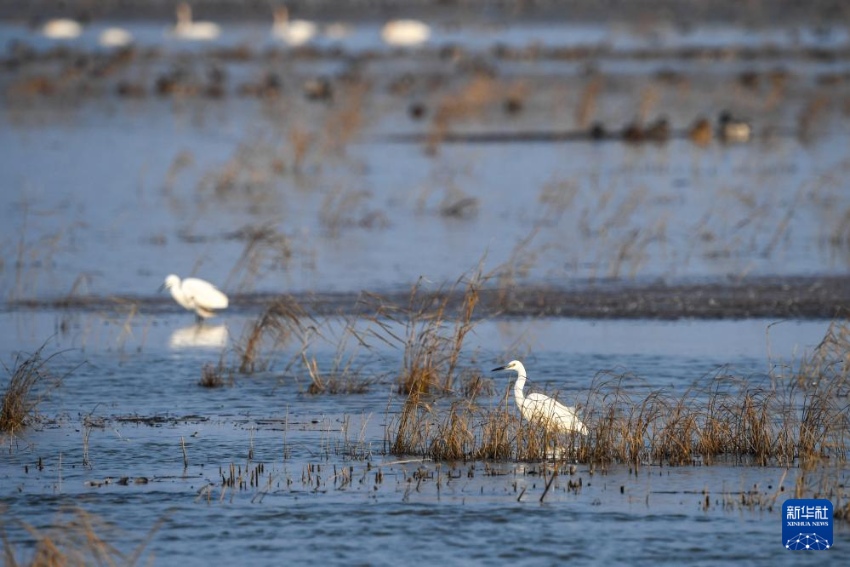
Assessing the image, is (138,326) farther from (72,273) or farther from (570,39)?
(570,39)

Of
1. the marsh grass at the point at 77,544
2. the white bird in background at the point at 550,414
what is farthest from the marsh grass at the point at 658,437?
the marsh grass at the point at 77,544

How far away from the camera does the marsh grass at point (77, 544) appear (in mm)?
6844

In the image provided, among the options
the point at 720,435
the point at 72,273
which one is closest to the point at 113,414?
the point at 720,435

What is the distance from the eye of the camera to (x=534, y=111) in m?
35.8

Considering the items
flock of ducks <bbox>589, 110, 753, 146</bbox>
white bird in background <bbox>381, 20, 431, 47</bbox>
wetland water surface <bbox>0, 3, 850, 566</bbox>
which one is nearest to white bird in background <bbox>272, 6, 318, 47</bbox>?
white bird in background <bbox>381, 20, 431, 47</bbox>

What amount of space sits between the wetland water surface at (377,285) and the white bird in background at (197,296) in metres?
0.24

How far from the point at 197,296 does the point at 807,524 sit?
7441 mm

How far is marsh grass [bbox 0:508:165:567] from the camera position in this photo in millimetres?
6844

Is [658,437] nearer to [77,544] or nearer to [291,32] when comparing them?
[77,544]

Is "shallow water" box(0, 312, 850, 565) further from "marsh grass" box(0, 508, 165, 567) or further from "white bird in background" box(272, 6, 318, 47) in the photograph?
"white bird in background" box(272, 6, 318, 47)

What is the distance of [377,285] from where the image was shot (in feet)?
51.1

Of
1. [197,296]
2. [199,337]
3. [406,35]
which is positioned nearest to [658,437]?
[199,337]

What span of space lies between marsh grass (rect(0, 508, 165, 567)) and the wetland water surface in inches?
2.9

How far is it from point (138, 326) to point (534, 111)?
22.9 meters
